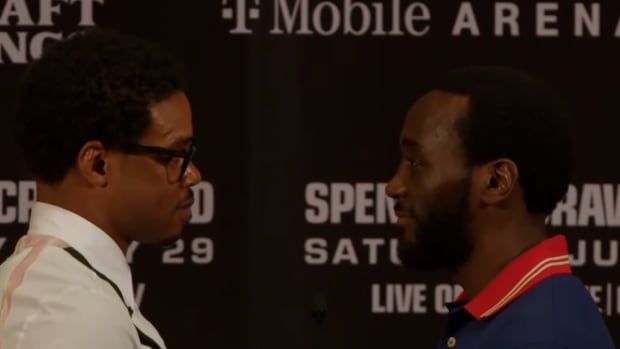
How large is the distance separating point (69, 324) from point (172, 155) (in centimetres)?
34

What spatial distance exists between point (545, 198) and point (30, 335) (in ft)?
2.37

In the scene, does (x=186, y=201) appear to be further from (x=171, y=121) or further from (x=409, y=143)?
(x=409, y=143)

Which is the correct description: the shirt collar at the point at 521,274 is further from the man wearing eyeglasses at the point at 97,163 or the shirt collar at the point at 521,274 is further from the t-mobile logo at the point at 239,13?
the t-mobile logo at the point at 239,13

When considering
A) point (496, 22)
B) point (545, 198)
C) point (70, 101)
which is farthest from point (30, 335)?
point (496, 22)

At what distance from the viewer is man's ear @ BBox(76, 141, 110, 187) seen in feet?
6.01

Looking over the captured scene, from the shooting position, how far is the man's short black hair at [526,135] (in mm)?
1874

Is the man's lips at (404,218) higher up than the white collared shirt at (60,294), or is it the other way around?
the man's lips at (404,218)

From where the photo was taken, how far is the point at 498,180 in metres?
1.88

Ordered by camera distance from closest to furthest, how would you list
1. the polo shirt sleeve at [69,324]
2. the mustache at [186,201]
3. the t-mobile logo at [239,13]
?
1. the polo shirt sleeve at [69,324]
2. the mustache at [186,201]
3. the t-mobile logo at [239,13]

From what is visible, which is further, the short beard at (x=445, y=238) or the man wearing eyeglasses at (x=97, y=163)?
the short beard at (x=445, y=238)

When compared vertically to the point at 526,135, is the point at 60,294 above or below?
below

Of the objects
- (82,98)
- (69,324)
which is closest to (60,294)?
(69,324)

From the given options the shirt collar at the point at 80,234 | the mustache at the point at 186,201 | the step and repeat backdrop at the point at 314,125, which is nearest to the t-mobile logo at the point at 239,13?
the step and repeat backdrop at the point at 314,125

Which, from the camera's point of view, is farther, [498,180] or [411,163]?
[411,163]
